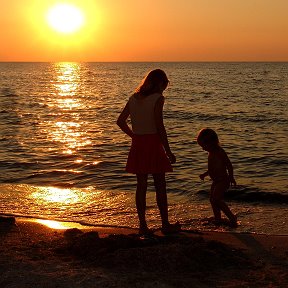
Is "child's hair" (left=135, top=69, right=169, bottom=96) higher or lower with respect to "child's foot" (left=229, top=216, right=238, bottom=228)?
higher

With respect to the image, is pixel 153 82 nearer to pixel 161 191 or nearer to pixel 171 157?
pixel 171 157

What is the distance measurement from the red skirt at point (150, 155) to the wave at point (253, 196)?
337 centimetres

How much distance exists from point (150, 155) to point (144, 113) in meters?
0.48

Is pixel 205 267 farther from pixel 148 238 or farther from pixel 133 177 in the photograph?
pixel 133 177

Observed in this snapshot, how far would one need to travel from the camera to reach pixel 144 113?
18.9 feet

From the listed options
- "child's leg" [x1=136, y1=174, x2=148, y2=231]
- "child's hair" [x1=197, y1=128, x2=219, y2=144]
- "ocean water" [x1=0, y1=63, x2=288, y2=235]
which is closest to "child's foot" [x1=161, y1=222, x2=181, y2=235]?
"child's leg" [x1=136, y1=174, x2=148, y2=231]

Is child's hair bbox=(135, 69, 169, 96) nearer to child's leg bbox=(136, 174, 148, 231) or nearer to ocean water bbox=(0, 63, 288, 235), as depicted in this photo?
child's leg bbox=(136, 174, 148, 231)

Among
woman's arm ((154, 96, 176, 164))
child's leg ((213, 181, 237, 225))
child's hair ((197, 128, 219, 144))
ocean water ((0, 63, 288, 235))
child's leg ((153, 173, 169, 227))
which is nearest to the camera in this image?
woman's arm ((154, 96, 176, 164))

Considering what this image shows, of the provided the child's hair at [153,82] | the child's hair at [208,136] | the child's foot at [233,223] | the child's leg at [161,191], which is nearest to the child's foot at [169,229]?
the child's leg at [161,191]

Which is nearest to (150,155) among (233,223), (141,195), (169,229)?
(141,195)

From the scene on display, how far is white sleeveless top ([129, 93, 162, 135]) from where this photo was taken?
572cm

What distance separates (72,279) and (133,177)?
6.57 m

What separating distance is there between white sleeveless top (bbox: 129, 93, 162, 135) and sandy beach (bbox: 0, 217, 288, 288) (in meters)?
1.20

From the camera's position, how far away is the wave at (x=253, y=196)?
8805 mm
